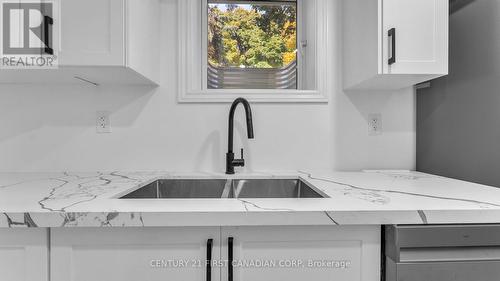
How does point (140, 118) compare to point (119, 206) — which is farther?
point (140, 118)

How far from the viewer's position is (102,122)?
5.18 feet

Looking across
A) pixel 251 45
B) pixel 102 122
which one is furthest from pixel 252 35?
pixel 102 122

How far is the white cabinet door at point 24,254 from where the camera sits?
82 cm

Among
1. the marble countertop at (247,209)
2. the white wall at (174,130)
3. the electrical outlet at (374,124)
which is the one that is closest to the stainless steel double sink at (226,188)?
the white wall at (174,130)

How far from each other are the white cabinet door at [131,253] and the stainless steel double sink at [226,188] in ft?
1.98

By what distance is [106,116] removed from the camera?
5.18 feet

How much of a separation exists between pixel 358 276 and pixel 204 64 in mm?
1370

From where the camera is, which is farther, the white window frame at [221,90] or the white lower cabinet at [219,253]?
the white window frame at [221,90]

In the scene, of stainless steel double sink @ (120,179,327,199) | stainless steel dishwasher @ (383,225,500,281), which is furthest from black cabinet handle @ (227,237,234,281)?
stainless steel double sink @ (120,179,327,199)

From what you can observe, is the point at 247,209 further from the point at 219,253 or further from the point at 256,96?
the point at 256,96

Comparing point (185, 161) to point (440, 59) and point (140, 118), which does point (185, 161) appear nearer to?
point (140, 118)

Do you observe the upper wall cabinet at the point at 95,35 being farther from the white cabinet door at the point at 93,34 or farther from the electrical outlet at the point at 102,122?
the electrical outlet at the point at 102,122

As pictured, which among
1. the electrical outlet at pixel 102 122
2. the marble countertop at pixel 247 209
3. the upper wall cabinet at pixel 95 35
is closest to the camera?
the marble countertop at pixel 247 209

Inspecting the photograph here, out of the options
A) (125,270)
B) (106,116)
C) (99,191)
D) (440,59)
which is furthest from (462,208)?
(106,116)
